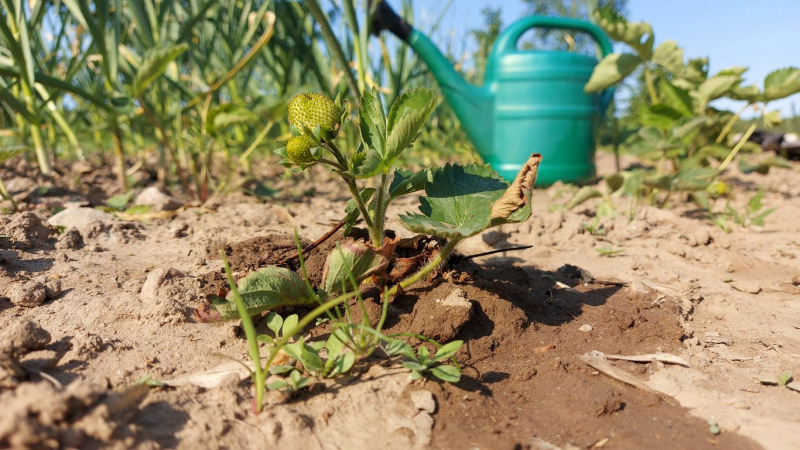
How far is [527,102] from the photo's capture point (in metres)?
2.66

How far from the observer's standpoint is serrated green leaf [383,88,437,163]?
0.87m

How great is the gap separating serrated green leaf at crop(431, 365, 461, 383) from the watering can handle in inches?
84.9

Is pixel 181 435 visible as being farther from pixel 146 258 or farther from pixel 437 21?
pixel 437 21

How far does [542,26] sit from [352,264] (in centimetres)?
211

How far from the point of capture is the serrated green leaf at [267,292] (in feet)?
2.90

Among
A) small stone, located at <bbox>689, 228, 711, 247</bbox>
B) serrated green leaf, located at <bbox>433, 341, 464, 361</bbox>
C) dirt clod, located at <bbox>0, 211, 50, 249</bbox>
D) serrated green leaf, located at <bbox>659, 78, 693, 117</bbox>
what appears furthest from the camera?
serrated green leaf, located at <bbox>659, 78, 693, 117</bbox>

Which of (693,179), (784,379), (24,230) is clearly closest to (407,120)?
(784,379)

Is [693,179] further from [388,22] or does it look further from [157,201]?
[157,201]

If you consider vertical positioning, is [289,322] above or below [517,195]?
below

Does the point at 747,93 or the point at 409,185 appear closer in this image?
the point at 409,185

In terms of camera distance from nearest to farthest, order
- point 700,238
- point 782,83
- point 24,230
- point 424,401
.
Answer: point 424,401 < point 24,230 < point 700,238 < point 782,83

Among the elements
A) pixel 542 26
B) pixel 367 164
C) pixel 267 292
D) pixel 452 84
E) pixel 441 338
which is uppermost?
pixel 542 26

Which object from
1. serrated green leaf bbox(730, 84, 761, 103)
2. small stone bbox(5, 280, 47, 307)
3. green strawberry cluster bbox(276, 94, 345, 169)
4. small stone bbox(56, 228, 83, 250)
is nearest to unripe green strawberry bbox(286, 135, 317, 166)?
green strawberry cluster bbox(276, 94, 345, 169)

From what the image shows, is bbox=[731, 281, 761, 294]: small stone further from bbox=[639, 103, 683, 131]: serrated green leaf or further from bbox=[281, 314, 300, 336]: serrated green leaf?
bbox=[281, 314, 300, 336]: serrated green leaf
